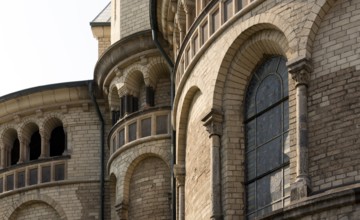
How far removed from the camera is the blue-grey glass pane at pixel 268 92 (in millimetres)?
30808

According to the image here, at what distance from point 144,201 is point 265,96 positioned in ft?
31.7

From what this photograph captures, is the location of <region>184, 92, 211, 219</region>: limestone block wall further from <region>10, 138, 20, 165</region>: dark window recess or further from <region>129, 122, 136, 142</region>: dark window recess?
A: <region>10, 138, 20, 165</region>: dark window recess

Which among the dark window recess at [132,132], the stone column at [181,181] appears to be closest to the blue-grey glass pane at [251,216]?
the stone column at [181,181]

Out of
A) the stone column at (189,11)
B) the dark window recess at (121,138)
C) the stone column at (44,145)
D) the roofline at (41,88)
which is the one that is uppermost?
the roofline at (41,88)

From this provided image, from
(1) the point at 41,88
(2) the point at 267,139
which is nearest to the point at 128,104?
(1) the point at 41,88

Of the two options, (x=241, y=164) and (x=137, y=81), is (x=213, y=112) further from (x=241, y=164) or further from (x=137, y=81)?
(x=137, y=81)

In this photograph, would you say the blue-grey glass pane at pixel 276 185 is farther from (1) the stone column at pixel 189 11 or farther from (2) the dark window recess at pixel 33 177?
(2) the dark window recess at pixel 33 177

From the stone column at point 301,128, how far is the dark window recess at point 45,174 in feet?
56.0

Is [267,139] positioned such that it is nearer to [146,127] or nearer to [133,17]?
[146,127]

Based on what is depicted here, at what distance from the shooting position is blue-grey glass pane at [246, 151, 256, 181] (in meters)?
31.0

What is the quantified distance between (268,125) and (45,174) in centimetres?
1550

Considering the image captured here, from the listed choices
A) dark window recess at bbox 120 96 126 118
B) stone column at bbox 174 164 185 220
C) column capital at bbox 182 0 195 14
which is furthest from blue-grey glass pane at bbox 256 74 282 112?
dark window recess at bbox 120 96 126 118

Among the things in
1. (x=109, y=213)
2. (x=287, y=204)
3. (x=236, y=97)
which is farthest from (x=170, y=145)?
(x=287, y=204)

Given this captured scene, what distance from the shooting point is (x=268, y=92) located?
31141 millimetres
